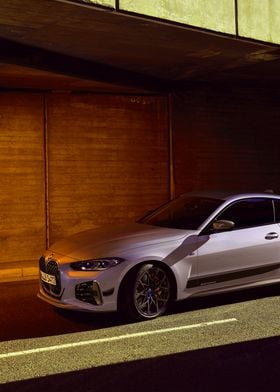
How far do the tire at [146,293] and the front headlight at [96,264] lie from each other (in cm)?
23

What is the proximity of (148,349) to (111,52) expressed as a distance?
6.00 m

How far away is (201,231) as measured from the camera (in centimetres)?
753

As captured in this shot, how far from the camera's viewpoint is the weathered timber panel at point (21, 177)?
38.8 feet

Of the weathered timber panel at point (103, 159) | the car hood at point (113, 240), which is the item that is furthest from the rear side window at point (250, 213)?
the weathered timber panel at point (103, 159)

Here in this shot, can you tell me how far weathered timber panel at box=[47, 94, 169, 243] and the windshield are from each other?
4206mm

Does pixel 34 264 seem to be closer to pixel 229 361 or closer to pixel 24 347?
pixel 24 347

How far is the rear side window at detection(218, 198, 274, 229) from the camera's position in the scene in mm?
7898

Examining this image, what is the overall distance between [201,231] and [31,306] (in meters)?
2.34

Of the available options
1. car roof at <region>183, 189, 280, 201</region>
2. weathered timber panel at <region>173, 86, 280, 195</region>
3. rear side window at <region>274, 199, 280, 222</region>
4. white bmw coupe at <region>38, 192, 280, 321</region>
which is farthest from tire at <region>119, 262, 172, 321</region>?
weathered timber panel at <region>173, 86, 280, 195</region>

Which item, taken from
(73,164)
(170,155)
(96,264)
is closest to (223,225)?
(96,264)

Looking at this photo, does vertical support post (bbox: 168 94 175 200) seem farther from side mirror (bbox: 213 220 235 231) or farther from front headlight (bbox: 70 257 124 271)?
front headlight (bbox: 70 257 124 271)

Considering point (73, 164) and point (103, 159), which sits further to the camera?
point (103, 159)

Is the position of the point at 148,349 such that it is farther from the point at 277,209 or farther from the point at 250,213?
the point at 277,209

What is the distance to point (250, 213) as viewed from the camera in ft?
26.5
